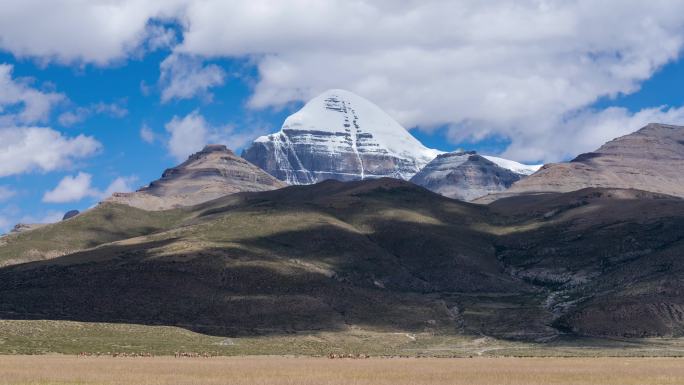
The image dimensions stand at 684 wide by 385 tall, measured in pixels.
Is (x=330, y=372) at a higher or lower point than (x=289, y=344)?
lower

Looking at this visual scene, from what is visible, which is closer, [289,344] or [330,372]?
[330,372]

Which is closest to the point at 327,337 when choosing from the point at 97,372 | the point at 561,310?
the point at 561,310

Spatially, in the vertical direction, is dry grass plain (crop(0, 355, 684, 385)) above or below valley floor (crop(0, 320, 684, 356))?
below

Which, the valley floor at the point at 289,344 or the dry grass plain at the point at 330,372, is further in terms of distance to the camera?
the valley floor at the point at 289,344

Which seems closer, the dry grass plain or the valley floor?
the dry grass plain

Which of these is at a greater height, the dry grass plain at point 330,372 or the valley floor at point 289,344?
the valley floor at point 289,344

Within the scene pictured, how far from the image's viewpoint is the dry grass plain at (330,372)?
79250mm

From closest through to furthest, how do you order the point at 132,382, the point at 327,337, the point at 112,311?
1. the point at 132,382
2. the point at 327,337
3. the point at 112,311

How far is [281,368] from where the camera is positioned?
320ft

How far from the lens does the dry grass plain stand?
79.2 metres

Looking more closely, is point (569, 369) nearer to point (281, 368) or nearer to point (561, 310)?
point (281, 368)

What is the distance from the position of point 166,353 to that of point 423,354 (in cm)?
3514

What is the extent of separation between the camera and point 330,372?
91938mm

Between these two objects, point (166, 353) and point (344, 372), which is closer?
point (344, 372)
